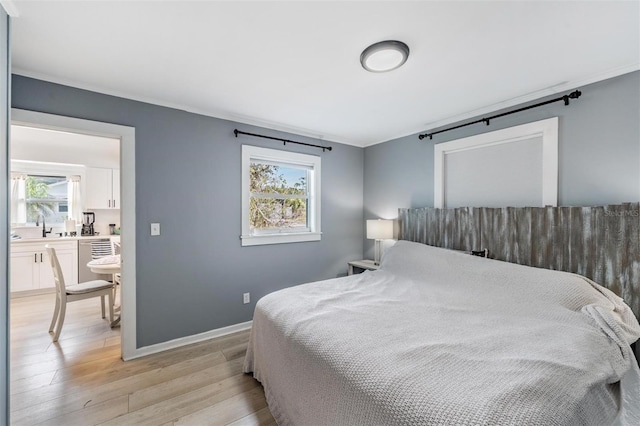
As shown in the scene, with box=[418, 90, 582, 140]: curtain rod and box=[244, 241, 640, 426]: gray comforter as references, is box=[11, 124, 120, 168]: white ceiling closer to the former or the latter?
box=[244, 241, 640, 426]: gray comforter

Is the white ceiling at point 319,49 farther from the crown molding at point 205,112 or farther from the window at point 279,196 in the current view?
the window at point 279,196

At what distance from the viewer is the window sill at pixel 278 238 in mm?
3172

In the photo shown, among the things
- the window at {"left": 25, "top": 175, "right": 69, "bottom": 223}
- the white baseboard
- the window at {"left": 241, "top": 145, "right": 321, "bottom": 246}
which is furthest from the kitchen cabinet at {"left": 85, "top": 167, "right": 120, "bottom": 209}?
the white baseboard

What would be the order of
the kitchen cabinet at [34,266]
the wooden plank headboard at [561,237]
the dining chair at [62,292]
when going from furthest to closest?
1. the kitchen cabinet at [34,266]
2. the dining chair at [62,292]
3. the wooden plank headboard at [561,237]

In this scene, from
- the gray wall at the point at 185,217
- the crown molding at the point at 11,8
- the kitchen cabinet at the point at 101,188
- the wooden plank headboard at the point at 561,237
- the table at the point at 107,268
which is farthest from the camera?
the kitchen cabinet at the point at 101,188

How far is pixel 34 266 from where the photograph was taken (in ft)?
14.2

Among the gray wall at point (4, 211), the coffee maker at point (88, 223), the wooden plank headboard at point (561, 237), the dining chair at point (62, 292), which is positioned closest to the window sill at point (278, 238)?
the wooden plank headboard at point (561, 237)

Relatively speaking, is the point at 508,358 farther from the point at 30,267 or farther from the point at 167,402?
the point at 30,267

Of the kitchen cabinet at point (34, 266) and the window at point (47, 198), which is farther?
the window at point (47, 198)

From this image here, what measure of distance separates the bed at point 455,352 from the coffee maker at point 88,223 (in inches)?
194

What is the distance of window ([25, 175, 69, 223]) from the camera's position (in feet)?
16.0

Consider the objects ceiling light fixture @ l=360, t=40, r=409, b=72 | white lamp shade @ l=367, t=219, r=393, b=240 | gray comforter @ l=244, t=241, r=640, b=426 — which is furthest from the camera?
white lamp shade @ l=367, t=219, r=393, b=240

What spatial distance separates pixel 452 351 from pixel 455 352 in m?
0.01

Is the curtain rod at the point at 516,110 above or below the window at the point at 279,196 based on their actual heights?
above
